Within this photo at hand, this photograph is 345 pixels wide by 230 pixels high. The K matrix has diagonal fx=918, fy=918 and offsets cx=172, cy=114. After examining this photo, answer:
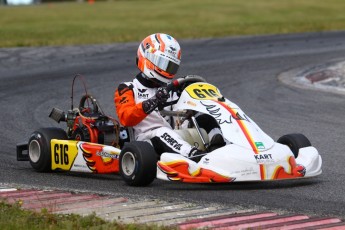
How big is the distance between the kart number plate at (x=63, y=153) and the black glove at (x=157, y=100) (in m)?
0.78

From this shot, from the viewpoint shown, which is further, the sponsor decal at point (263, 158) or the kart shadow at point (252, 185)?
the kart shadow at point (252, 185)

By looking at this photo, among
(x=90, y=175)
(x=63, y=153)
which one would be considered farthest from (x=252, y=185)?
(x=63, y=153)

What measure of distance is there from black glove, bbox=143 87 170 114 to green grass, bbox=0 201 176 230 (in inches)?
79.5

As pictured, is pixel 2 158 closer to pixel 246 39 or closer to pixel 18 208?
pixel 18 208

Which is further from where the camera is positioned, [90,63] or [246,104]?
[90,63]

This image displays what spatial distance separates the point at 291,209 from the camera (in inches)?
233

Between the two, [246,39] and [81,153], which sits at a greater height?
[246,39]

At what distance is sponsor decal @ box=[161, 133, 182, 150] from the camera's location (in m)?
7.21

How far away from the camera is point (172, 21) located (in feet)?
90.1

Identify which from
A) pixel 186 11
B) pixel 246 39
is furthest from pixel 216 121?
pixel 186 11

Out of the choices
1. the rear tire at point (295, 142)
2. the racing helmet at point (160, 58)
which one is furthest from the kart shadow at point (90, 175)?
the rear tire at point (295, 142)

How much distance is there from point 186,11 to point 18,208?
25306 millimetres

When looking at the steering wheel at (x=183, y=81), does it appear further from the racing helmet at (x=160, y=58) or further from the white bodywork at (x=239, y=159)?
the white bodywork at (x=239, y=159)

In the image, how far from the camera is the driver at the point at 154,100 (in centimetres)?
729
